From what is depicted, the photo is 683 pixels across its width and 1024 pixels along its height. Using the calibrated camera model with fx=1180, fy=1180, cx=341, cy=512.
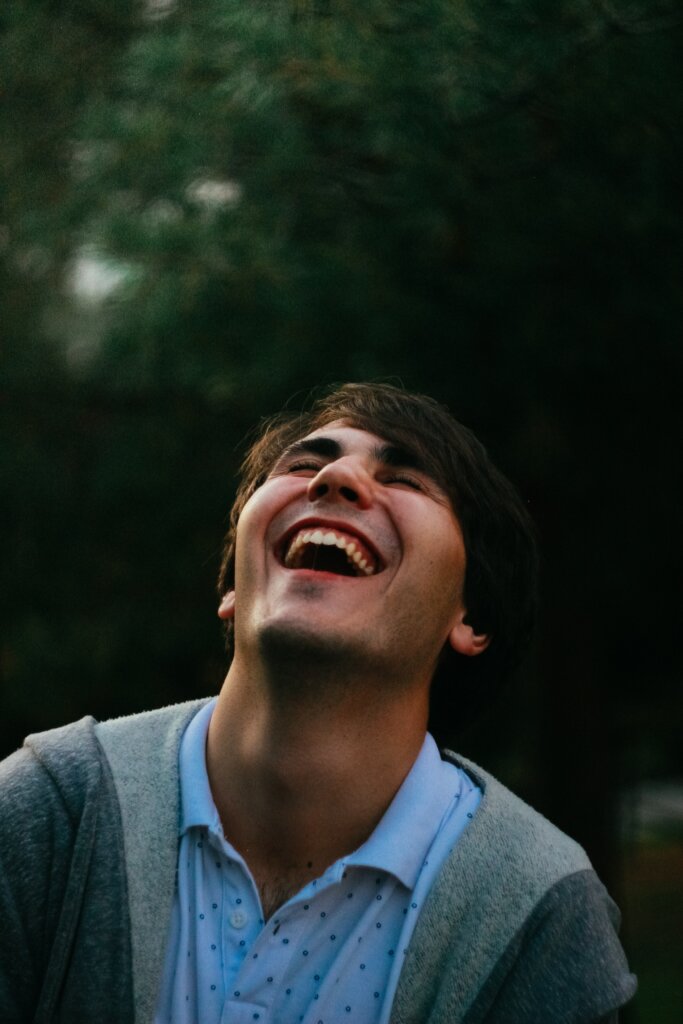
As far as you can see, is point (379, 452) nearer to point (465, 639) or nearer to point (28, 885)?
point (465, 639)

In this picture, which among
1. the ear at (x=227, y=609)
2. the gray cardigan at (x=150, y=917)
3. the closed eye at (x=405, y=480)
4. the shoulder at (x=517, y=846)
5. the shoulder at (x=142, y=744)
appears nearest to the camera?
the gray cardigan at (x=150, y=917)

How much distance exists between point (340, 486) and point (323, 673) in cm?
39

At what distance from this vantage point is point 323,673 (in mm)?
2152

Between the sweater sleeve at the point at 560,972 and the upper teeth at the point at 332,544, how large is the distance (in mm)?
689

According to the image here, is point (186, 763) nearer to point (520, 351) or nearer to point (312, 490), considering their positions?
point (312, 490)

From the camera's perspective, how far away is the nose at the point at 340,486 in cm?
232

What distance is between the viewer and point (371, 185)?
3734 millimetres

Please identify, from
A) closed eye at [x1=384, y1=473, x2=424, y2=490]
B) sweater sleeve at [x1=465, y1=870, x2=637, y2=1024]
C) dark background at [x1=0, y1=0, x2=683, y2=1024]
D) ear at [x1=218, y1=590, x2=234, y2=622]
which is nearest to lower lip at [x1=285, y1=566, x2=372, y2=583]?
closed eye at [x1=384, y1=473, x2=424, y2=490]

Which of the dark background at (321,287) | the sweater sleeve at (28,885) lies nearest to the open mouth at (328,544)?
the sweater sleeve at (28,885)

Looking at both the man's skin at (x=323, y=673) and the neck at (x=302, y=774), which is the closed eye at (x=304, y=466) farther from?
the neck at (x=302, y=774)

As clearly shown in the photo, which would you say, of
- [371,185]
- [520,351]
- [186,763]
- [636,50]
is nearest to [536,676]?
[520,351]

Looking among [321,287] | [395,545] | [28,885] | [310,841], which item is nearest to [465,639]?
[395,545]

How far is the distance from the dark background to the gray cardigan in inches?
34.9

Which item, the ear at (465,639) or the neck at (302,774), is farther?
the ear at (465,639)
